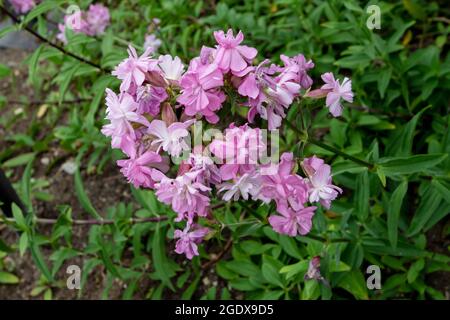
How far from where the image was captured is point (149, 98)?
1426 mm

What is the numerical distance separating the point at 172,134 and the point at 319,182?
0.40 meters

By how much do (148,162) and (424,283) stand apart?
1385 millimetres

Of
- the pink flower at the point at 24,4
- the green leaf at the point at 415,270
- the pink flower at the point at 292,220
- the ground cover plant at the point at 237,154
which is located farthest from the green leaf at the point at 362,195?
the pink flower at the point at 24,4

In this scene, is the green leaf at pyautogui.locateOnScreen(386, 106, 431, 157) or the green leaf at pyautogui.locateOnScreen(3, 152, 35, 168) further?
the green leaf at pyautogui.locateOnScreen(3, 152, 35, 168)

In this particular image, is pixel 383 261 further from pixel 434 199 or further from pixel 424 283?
pixel 434 199

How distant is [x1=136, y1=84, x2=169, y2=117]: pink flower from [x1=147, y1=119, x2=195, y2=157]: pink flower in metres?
0.07

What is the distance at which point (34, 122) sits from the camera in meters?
3.50

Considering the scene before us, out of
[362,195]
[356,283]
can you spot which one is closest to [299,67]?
[362,195]

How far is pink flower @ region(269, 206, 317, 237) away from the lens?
153cm

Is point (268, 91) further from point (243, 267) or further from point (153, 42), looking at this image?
point (153, 42)

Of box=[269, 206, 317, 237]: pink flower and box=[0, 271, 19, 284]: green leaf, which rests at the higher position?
box=[269, 206, 317, 237]: pink flower

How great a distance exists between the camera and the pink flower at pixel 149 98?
4.65ft

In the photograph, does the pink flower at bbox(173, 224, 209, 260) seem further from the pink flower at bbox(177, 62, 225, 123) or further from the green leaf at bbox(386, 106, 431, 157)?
the green leaf at bbox(386, 106, 431, 157)

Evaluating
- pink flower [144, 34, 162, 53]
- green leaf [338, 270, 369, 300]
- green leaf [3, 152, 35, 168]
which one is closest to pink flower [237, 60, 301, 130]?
green leaf [338, 270, 369, 300]
